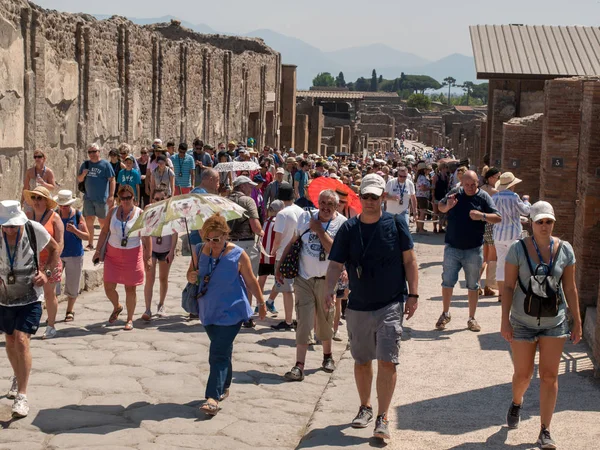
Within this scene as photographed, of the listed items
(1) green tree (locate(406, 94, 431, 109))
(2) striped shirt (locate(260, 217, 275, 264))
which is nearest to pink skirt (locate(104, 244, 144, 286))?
(2) striped shirt (locate(260, 217, 275, 264))

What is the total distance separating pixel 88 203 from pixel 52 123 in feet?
6.95

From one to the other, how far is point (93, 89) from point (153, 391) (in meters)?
10.5

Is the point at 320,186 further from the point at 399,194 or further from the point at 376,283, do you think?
the point at 399,194

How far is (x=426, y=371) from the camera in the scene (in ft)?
28.4

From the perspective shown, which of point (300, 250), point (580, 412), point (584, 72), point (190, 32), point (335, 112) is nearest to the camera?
point (580, 412)

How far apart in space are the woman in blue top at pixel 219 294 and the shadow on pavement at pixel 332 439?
0.78 m

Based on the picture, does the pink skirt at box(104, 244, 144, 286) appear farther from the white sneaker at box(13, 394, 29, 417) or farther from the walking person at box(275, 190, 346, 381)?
the white sneaker at box(13, 394, 29, 417)

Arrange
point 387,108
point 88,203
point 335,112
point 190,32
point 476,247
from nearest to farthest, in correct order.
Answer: point 476,247, point 88,203, point 190,32, point 335,112, point 387,108

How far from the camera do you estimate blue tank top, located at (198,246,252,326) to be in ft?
23.8

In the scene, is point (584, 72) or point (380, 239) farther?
point (584, 72)

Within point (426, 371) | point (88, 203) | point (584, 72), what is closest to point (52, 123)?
point (88, 203)

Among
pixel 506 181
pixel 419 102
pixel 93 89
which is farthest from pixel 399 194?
pixel 419 102

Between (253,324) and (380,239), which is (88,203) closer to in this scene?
(253,324)

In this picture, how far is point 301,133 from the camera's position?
42938mm
